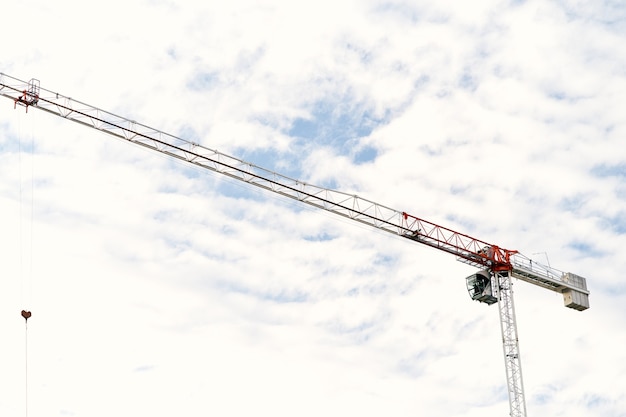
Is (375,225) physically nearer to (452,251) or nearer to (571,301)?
(452,251)

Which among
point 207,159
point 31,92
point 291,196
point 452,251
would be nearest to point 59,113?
point 31,92

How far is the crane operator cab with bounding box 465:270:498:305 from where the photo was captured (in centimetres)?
15250

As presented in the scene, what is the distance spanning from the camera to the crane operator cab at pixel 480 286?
152500mm

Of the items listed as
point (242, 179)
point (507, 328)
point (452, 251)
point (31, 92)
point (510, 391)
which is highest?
point (31, 92)

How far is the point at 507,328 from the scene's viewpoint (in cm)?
15325

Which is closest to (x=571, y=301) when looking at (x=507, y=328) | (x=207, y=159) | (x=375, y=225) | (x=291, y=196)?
(x=507, y=328)

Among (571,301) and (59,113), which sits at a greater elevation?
(59,113)

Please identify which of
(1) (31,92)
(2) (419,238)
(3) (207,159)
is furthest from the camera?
(2) (419,238)

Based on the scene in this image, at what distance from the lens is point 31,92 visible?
442ft

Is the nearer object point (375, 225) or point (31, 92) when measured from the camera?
point (31, 92)

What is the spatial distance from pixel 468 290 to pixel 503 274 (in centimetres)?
697

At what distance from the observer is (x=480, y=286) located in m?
152

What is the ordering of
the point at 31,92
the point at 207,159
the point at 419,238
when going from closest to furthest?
1. the point at 31,92
2. the point at 207,159
3. the point at 419,238

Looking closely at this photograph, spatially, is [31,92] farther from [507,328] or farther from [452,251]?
[507,328]
